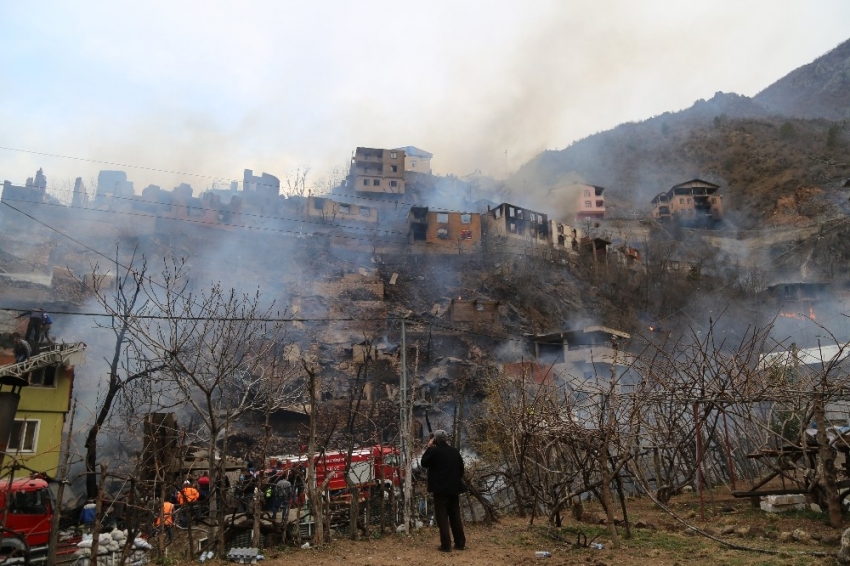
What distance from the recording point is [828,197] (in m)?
A: 70.0

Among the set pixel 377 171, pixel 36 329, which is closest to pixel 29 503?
pixel 36 329

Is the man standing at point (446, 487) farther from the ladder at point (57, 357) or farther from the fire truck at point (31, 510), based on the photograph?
the ladder at point (57, 357)

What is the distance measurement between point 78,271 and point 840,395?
4860cm

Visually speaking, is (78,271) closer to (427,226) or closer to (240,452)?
(240,452)

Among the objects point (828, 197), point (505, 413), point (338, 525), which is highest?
point (828, 197)

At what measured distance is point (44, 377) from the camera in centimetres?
2069

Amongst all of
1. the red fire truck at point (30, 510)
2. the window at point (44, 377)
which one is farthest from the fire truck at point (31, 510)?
the window at point (44, 377)

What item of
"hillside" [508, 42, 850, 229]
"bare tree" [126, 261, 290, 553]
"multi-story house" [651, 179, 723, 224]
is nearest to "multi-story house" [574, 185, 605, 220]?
"hillside" [508, 42, 850, 229]

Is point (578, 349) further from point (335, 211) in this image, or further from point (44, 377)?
point (335, 211)

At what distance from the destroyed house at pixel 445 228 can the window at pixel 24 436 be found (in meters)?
39.4

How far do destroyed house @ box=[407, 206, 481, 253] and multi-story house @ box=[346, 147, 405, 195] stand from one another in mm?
14480

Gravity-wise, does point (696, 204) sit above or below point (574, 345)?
above

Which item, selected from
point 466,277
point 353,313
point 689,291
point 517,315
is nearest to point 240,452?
point 353,313

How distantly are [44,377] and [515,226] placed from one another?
152ft
